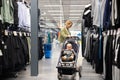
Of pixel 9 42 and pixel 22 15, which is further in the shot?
pixel 22 15

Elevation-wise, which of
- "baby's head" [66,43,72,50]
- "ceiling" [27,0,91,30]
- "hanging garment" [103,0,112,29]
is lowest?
"baby's head" [66,43,72,50]

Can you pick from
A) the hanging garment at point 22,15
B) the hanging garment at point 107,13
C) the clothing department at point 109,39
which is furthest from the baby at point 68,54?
the hanging garment at point 107,13

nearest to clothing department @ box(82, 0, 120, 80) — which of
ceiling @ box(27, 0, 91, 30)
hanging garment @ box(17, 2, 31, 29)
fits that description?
hanging garment @ box(17, 2, 31, 29)

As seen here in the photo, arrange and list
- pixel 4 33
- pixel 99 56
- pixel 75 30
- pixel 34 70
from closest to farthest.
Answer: pixel 4 33 < pixel 99 56 < pixel 34 70 < pixel 75 30

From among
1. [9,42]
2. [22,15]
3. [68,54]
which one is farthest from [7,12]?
[68,54]

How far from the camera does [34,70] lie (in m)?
5.78

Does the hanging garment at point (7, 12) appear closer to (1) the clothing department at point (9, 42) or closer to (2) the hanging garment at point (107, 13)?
(1) the clothing department at point (9, 42)

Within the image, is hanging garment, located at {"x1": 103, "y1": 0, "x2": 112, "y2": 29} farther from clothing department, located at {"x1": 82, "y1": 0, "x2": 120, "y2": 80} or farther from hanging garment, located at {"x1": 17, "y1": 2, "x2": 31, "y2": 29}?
hanging garment, located at {"x1": 17, "y1": 2, "x2": 31, "y2": 29}

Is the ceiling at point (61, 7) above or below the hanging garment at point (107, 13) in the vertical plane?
above

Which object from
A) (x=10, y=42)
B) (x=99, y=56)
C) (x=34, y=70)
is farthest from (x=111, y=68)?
(x=34, y=70)

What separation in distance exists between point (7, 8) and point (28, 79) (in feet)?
5.19

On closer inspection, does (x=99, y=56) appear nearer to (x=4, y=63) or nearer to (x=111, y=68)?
(x=111, y=68)

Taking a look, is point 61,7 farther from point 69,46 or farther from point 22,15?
point 69,46

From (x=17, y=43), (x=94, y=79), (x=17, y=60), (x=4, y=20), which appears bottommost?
(x=94, y=79)
